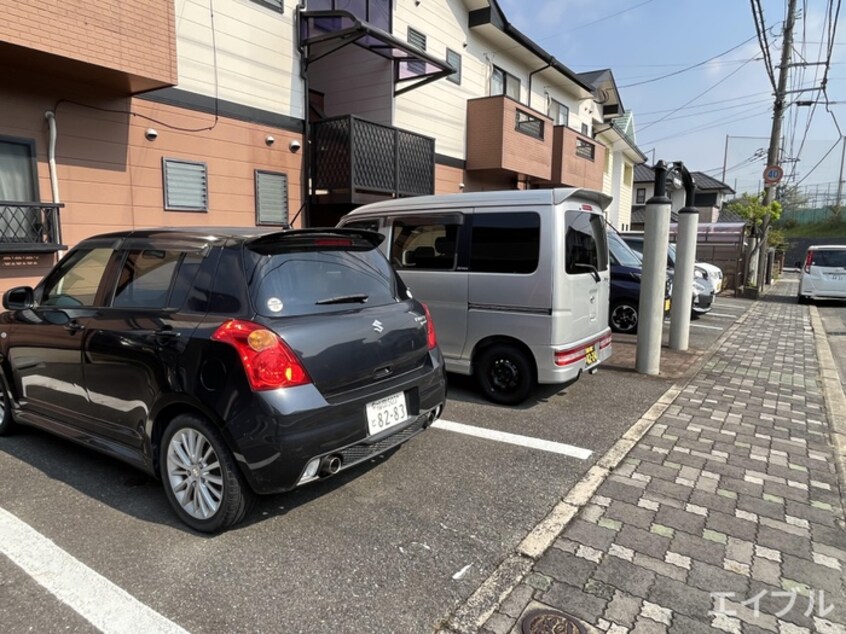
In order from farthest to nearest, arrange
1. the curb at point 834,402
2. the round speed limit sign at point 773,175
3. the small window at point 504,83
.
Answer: the round speed limit sign at point 773,175
the small window at point 504,83
the curb at point 834,402

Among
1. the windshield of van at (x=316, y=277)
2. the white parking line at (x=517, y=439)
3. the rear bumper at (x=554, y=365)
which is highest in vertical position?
the windshield of van at (x=316, y=277)

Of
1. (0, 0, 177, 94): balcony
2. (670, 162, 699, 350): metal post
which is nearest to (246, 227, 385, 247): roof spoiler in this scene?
(0, 0, 177, 94): balcony

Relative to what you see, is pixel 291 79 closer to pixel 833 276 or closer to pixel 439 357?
pixel 439 357

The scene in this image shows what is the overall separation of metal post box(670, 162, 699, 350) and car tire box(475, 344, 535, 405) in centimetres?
336

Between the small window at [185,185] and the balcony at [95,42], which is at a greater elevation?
the balcony at [95,42]

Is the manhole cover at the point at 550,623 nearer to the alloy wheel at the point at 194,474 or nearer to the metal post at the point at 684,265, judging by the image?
the alloy wheel at the point at 194,474

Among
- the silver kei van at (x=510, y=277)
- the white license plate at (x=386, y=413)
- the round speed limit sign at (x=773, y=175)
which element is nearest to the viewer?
the white license plate at (x=386, y=413)

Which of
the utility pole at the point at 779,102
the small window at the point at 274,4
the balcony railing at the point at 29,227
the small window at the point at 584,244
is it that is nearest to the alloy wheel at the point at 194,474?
the small window at the point at 584,244

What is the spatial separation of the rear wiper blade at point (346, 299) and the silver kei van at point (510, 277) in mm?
1935

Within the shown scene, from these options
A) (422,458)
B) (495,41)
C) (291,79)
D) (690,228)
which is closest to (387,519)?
(422,458)

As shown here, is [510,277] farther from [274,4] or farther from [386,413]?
[274,4]

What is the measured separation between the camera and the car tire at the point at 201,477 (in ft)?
8.95

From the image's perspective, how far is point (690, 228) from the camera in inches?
273

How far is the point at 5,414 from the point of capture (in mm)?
4117
